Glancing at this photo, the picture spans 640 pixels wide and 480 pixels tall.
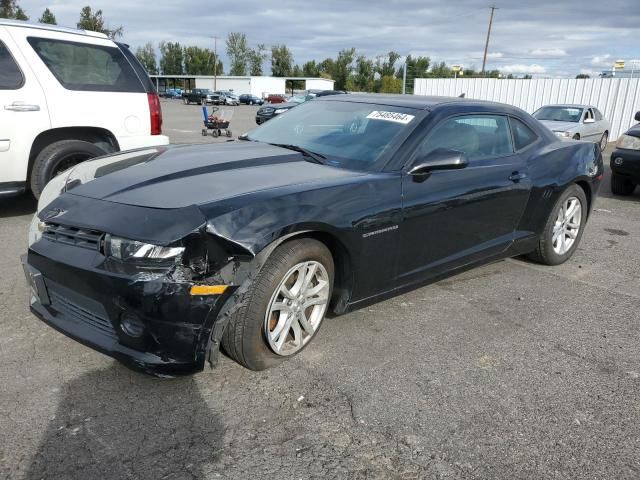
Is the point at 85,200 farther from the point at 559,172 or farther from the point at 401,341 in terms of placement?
the point at 559,172

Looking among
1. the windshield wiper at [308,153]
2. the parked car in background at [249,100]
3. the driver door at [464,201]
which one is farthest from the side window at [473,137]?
the parked car in background at [249,100]

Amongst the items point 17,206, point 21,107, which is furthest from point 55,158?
point 17,206

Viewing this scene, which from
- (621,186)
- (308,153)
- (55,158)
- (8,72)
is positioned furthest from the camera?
(621,186)

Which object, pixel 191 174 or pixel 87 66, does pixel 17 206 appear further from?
pixel 191 174

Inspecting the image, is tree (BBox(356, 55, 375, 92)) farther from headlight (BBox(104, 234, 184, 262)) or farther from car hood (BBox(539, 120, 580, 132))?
headlight (BBox(104, 234, 184, 262))

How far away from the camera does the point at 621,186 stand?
363 inches

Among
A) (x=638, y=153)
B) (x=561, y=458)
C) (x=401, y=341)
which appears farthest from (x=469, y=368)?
(x=638, y=153)

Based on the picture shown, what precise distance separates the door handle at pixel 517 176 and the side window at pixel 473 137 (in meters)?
0.19

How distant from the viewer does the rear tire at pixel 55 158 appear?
18.2ft

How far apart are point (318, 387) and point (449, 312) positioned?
57.0 inches

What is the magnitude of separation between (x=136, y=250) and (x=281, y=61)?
110653 mm

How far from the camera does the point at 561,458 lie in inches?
95.3

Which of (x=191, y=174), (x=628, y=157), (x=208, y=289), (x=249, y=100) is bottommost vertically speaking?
(x=249, y=100)

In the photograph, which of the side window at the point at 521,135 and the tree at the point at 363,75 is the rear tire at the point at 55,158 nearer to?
the side window at the point at 521,135
